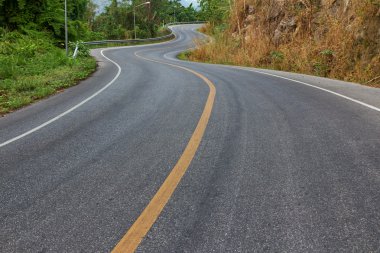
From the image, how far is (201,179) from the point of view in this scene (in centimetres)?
406

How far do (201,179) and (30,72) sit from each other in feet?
43.8

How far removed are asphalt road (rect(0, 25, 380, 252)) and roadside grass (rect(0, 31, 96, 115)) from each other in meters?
3.45

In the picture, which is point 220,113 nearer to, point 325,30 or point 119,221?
point 119,221

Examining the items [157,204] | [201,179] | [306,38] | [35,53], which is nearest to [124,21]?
[35,53]

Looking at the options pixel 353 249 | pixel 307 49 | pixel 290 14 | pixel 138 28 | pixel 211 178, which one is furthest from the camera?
pixel 138 28

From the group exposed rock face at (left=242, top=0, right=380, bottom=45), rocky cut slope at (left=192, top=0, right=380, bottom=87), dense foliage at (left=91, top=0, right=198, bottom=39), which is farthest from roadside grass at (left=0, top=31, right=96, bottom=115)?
dense foliage at (left=91, top=0, right=198, bottom=39)

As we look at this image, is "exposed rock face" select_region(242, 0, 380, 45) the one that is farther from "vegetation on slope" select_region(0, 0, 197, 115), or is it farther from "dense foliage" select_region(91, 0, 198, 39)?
"dense foliage" select_region(91, 0, 198, 39)

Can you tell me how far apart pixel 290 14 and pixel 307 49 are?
586cm

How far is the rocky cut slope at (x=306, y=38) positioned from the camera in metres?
14.6

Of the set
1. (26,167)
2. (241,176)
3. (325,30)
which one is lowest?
(26,167)

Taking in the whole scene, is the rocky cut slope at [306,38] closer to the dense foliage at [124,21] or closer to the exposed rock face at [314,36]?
the exposed rock face at [314,36]

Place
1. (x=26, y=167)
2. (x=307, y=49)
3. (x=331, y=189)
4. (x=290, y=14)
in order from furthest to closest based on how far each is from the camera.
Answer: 1. (x=290, y=14)
2. (x=307, y=49)
3. (x=26, y=167)
4. (x=331, y=189)

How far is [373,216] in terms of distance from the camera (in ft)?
10.6

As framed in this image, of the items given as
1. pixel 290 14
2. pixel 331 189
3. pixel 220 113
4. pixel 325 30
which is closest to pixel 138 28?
pixel 290 14
